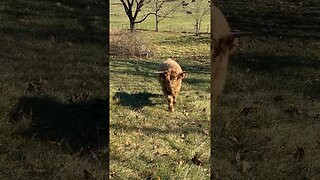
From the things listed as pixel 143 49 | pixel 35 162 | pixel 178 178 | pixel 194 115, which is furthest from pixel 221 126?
pixel 35 162

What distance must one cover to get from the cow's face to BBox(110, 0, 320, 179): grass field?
92mm

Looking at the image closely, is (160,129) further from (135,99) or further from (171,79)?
(171,79)

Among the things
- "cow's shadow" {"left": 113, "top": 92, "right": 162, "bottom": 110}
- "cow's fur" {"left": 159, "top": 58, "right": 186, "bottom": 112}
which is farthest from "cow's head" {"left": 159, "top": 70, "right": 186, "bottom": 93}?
"cow's shadow" {"left": 113, "top": 92, "right": 162, "bottom": 110}

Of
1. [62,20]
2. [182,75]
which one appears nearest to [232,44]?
[182,75]

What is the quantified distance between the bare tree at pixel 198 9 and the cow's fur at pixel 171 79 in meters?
0.38

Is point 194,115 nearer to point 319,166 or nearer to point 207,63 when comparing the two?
point 207,63

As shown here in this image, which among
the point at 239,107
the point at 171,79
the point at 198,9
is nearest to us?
the point at 171,79

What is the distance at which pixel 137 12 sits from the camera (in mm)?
5195

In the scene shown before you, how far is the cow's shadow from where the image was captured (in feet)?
16.8

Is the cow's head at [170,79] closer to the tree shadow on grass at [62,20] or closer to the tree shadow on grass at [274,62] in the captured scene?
the tree shadow on grass at [62,20]

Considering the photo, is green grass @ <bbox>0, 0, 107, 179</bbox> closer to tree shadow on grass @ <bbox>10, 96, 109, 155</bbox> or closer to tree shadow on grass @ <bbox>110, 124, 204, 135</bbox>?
tree shadow on grass @ <bbox>10, 96, 109, 155</bbox>

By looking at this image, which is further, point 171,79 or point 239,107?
point 239,107

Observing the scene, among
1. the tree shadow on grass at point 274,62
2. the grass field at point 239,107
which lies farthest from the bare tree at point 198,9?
the tree shadow on grass at point 274,62

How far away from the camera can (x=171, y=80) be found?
16.7ft
